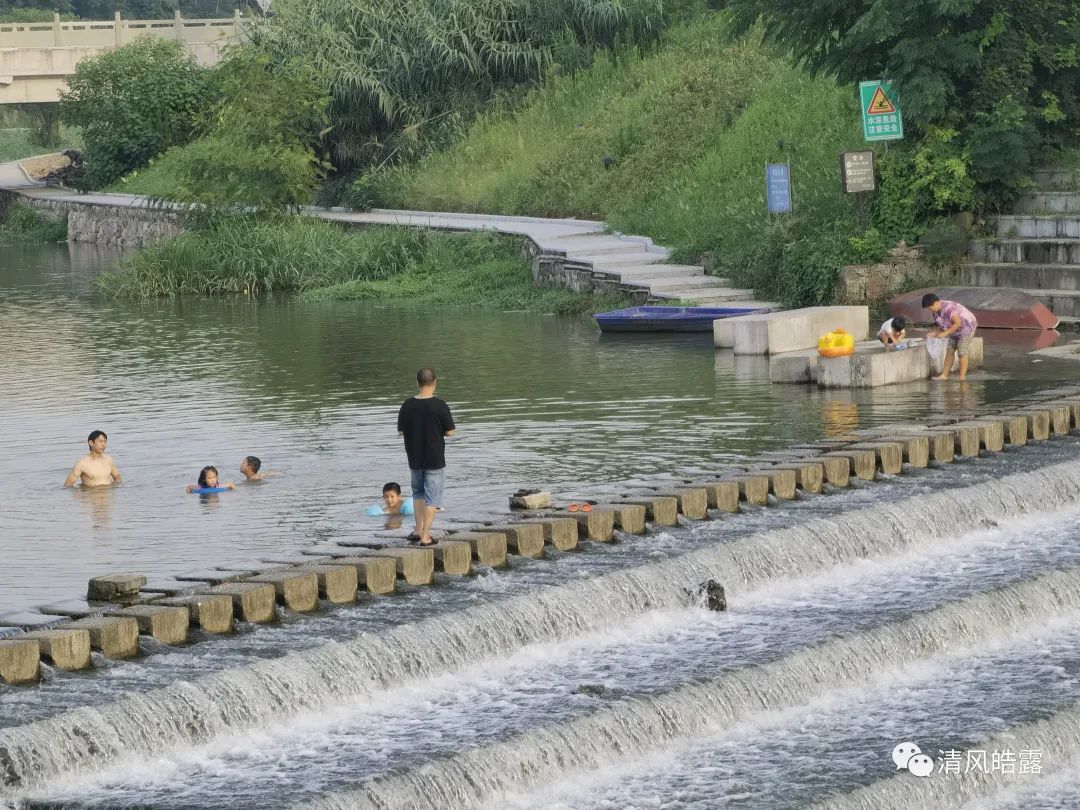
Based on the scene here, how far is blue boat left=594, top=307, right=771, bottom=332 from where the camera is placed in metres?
26.9

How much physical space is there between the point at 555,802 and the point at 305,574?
3.29 m

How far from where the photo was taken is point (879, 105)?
2761cm

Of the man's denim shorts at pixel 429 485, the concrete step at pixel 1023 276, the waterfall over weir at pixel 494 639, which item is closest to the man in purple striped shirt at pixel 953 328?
the concrete step at pixel 1023 276

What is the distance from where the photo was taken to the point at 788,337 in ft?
80.0

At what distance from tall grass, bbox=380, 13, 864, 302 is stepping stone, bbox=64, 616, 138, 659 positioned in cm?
1739

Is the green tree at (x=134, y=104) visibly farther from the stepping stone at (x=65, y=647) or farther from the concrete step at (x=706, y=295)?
the stepping stone at (x=65, y=647)

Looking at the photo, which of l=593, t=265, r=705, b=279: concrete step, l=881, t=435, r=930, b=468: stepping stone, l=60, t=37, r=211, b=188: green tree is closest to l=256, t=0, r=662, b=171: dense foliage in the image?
l=60, t=37, r=211, b=188: green tree

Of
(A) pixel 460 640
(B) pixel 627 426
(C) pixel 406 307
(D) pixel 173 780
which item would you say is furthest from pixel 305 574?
(C) pixel 406 307

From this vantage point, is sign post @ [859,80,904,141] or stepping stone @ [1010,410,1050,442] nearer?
stepping stone @ [1010,410,1050,442]

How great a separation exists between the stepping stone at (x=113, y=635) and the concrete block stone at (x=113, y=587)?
773 millimetres

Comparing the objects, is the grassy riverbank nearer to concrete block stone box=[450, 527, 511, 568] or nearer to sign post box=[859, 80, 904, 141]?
sign post box=[859, 80, 904, 141]

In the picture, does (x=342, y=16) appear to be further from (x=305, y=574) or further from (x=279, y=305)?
(x=305, y=574)

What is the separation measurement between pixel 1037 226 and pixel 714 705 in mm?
17771

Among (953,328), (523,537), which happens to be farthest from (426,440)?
(953,328)
